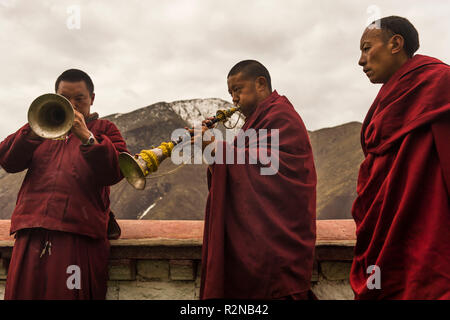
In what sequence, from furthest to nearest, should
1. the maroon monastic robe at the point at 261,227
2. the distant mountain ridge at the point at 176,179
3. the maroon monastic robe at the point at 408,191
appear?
the distant mountain ridge at the point at 176,179 → the maroon monastic robe at the point at 261,227 → the maroon monastic robe at the point at 408,191

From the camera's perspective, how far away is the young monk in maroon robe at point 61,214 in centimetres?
243

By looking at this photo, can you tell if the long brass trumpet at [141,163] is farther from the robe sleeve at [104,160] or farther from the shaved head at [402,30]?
the shaved head at [402,30]

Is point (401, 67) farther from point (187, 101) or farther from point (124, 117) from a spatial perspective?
point (124, 117)

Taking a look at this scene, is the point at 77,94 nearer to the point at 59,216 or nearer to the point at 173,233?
the point at 59,216

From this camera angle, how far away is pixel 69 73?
2.95m

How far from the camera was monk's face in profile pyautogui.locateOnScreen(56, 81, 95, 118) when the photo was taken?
9.40 feet

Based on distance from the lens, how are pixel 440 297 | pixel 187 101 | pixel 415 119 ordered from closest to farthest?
pixel 440 297 → pixel 415 119 → pixel 187 101

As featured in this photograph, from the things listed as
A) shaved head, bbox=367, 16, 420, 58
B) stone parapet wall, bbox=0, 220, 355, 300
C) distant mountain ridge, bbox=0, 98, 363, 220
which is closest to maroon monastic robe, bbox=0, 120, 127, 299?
stone parapet wall, bbox=0, 220, 355, 300

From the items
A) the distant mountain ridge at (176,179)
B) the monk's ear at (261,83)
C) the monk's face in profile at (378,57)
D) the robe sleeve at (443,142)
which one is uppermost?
the distant mountain ridge at (176,179)

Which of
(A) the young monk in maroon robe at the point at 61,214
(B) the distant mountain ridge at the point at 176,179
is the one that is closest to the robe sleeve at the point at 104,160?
(A) the young monk in maroon robe at the point at 61,214

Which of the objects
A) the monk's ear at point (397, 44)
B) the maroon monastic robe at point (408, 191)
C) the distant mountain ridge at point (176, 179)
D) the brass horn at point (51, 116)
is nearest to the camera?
the maroon monastic robe at point (408, 191)

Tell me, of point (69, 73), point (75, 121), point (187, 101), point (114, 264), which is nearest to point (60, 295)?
point (114, 264)

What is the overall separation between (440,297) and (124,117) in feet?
34.3

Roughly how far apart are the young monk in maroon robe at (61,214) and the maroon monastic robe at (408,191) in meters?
1.74
